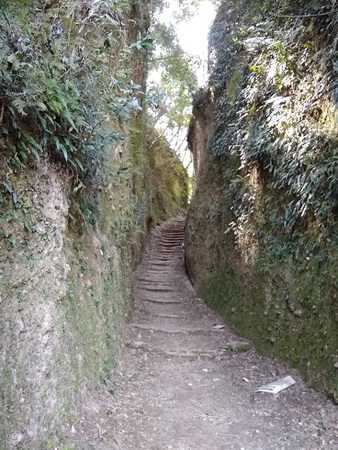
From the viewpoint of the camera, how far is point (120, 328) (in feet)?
16.4

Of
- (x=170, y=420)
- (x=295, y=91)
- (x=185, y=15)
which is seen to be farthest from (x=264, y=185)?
(x=185, y=15)

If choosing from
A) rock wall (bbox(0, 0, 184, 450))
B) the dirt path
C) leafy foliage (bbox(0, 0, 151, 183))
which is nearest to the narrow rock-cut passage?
the dirt path

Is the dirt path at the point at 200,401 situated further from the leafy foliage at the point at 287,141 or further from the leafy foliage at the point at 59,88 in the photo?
the leafy foliage at the point at 59,88

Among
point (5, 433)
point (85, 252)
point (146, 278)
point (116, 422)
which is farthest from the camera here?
point (146, 278)

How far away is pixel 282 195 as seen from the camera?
16.0 feet

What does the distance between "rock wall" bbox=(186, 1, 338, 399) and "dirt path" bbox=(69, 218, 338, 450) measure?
331mm

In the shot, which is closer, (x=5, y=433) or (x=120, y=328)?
(x=5, y=433)

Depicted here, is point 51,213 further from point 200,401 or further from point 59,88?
point 200,401

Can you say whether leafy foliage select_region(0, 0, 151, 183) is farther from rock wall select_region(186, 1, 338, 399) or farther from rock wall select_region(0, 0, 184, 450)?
rock wall select_region(186, 1, 338, 399)

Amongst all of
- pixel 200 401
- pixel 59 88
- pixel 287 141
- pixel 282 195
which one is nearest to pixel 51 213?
pixel 59 88

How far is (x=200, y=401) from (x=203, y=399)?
0.06 meters

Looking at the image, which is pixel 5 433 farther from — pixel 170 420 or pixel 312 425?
pixel 312 425

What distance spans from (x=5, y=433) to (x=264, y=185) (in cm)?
445

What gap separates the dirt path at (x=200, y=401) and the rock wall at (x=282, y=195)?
13.0 inches
